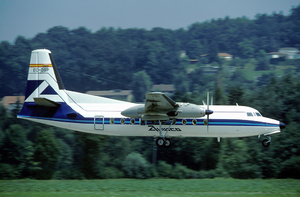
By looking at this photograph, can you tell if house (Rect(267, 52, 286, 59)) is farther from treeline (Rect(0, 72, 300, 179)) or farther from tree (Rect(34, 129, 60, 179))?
tree (Rect(34, 129, 60, 179))

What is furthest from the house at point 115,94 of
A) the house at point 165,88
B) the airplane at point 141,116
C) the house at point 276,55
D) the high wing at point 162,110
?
the house at point 276,55

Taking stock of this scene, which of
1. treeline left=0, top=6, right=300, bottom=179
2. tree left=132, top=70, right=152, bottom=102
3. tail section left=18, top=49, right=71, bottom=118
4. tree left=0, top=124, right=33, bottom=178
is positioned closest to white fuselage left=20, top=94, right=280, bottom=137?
tail section left=18, top=49, right=71, bottom=118

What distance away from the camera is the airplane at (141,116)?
55.7 ft

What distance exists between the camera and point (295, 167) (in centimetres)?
2897

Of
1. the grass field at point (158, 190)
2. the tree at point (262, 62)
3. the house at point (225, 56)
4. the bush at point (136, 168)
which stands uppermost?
the house at point (225, 56)

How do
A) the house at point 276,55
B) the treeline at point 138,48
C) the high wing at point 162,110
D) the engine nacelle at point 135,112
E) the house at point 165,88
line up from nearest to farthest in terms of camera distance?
the high wing at point 162,110, the engine nacelle at point 135,112, the house at point 165,88, the treeline at point 138,48, the house at point 276,55

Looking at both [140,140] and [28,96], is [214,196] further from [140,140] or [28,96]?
[140,140]

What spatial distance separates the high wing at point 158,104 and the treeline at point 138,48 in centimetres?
4430

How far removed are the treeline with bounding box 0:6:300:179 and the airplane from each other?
1356cm

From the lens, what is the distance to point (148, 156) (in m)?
37.4

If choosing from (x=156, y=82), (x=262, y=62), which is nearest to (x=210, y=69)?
(x=262, y=62)

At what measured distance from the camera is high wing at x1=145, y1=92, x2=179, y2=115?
1614 centimetres

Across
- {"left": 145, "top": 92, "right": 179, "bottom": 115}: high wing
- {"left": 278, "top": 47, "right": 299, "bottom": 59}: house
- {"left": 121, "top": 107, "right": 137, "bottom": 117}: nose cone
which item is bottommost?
{"left": 121, "top": 107, "right": 137, "bottom": 117}: nose cone

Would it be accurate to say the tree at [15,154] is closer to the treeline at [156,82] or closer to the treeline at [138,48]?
the treeline at [156,82]
